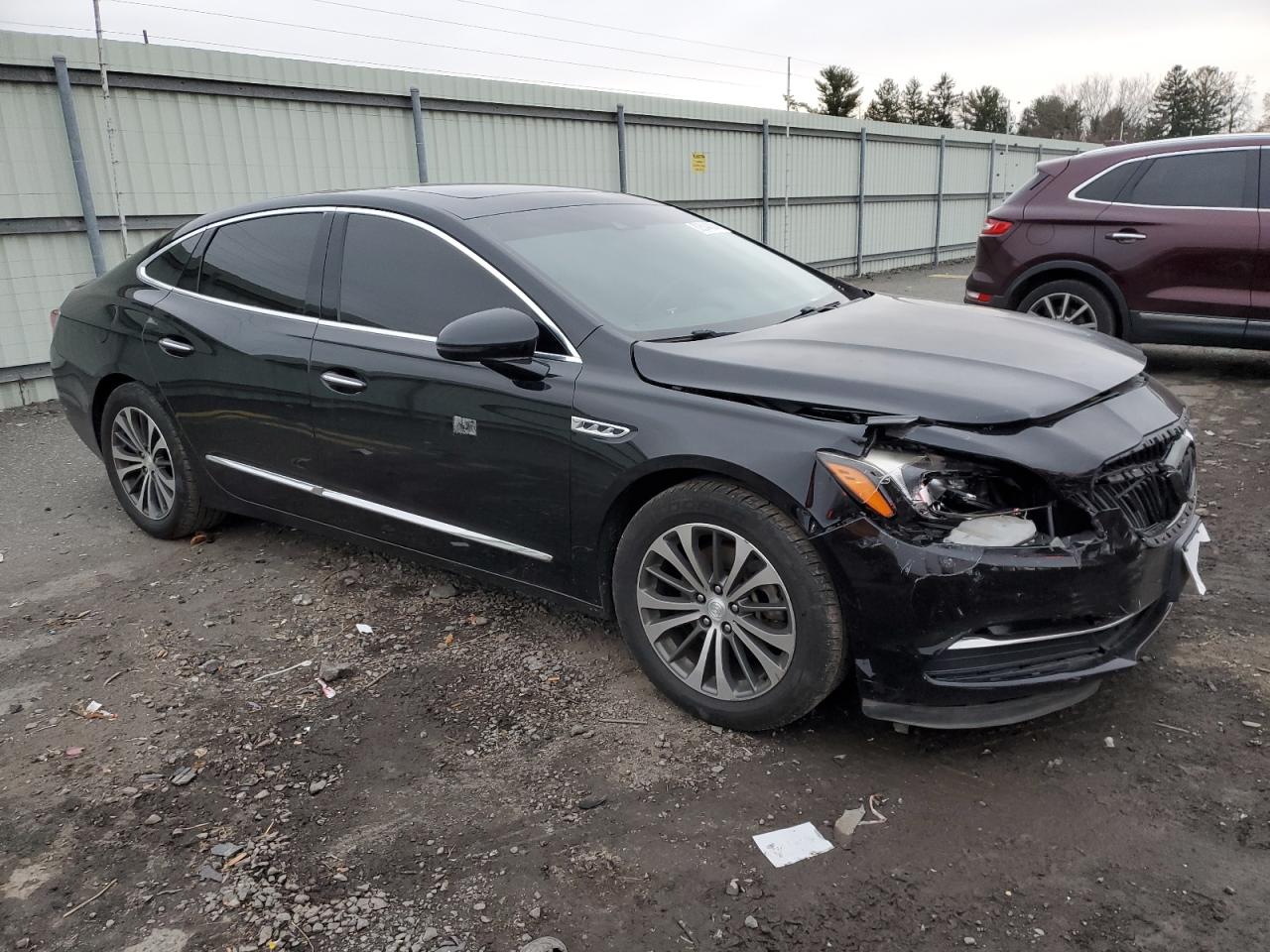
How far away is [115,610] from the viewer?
408 centimetres

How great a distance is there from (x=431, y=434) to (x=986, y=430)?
190 cm

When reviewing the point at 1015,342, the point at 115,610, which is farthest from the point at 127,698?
the point at 1015,342

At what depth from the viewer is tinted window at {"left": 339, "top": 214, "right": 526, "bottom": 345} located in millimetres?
3438

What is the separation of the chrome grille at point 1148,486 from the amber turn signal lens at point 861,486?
0.53m

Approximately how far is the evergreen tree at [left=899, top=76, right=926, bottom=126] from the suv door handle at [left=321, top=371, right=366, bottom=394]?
216 feet

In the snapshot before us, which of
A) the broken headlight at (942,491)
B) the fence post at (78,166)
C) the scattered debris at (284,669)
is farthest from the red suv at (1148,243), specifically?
the fence post at (78,166)

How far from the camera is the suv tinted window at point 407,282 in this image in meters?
3.44

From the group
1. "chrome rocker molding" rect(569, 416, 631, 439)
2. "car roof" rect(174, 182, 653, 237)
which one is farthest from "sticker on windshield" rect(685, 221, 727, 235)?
"chrome rocker molding" rect(569, 416, 631, 439)

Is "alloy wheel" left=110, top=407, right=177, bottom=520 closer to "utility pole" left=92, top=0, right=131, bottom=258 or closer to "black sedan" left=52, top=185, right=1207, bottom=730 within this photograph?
"black sedan" left=52, top=185, right=1207, bottom=730

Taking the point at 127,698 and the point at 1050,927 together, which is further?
the point at 127,698

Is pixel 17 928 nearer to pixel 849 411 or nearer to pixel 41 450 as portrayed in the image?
pixel 849 411

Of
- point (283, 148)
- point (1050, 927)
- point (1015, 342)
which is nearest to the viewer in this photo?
point (1050, 927)

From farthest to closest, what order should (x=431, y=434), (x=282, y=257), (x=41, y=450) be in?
(x=41, y=450)
(x=282, y=257)
(x=431, y=434)

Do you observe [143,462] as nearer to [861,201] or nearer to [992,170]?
[861,201]
